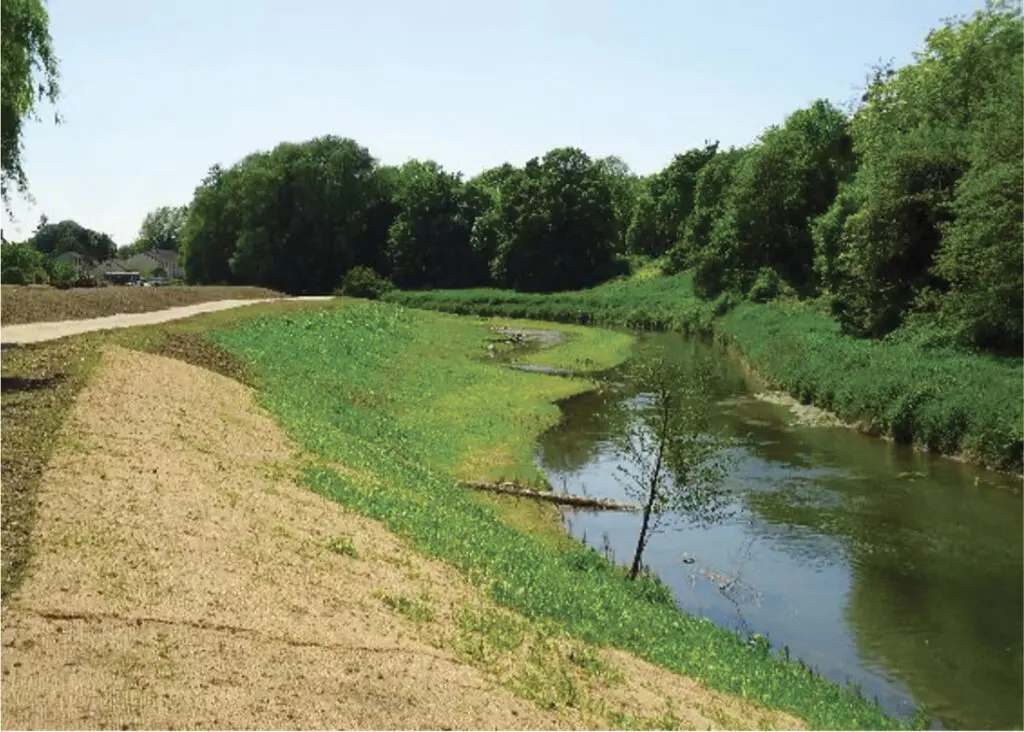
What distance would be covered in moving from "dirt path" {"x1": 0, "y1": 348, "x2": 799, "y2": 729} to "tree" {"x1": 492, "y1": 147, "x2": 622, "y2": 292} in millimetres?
101339

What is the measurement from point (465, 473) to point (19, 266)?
5477cm

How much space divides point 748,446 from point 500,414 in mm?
10336

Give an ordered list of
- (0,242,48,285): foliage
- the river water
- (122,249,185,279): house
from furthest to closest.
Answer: (122,249,185,279): house
(0,242,48,285): foliage
the river water

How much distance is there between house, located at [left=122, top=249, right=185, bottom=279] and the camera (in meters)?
184

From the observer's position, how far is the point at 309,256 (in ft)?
418

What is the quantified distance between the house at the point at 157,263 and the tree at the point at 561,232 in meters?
86.6

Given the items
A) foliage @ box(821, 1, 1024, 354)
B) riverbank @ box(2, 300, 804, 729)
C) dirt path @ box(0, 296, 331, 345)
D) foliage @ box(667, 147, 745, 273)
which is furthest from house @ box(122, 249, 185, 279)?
riverbank @ box(2, 300, 804, 729)

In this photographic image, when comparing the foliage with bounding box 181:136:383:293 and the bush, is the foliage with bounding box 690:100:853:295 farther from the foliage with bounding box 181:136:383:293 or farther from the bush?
the foliage with bounding box 181:136:383:293

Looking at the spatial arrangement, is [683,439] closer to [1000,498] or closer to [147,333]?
[1000,498]

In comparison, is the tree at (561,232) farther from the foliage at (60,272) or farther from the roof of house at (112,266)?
the roof of house at (112,266)

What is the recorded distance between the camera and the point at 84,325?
3812cm

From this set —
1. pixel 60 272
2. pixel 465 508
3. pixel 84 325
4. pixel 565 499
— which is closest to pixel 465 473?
pixel 565 499

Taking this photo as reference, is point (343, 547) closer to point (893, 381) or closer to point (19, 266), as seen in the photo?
point (893, 381)

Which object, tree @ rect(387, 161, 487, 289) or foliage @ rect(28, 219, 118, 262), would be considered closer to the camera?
tree @ rect(387, 161, 487, 289)
